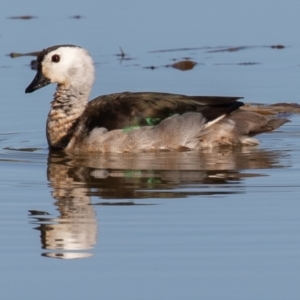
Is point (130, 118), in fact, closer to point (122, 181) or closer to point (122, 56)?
point (122, 181)

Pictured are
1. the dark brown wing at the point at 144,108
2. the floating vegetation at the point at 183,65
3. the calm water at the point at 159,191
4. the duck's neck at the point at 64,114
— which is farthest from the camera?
the floating vegetation at the point at 183,65

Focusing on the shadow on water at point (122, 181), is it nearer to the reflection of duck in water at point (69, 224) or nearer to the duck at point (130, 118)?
Answer: the reflection of duck in water at point (69, 224)

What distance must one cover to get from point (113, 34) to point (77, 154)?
606 cm

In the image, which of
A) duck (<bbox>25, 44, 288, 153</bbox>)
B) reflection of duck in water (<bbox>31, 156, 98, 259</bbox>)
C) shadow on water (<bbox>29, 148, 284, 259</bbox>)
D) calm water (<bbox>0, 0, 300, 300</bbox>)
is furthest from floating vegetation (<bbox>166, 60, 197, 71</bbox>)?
reflection of duck in water (<bbox>31, 156, 98, 259</bbox>)

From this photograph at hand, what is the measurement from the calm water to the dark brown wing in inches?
16.1

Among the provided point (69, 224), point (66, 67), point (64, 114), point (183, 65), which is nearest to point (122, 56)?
point (183, 65)

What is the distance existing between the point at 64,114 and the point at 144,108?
3.68ft

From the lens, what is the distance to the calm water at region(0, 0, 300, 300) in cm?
927

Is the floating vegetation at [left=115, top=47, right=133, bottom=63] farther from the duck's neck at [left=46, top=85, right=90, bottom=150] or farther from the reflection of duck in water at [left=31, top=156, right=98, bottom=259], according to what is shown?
the reflection of duck in water at [left=31, top=156, right=98, bottom=259]

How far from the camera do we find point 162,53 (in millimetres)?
19484

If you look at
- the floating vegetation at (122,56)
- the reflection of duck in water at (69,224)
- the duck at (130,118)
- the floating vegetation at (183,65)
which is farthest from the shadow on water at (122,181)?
→ the floating vegetation at (122,56)

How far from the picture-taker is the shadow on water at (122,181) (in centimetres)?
1062

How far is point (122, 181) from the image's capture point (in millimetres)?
12719

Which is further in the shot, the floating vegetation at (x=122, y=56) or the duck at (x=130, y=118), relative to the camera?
the floating vegetation at (x=122, y=56)
